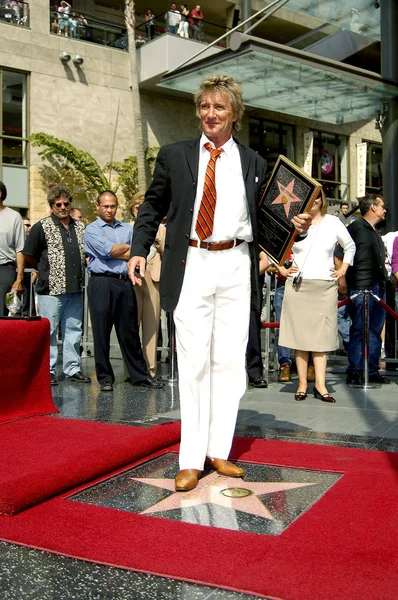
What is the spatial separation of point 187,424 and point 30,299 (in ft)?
20.7

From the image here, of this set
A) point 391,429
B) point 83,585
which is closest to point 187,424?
point 83,585

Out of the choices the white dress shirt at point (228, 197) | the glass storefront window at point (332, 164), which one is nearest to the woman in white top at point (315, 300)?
the white dress shirt at point (228, 197)

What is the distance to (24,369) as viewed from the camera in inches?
247

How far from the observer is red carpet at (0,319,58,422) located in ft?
19.8

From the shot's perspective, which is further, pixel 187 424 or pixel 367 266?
pixel 367 266

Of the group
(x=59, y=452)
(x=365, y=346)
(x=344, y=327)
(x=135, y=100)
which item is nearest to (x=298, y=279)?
(x=365, y=346)

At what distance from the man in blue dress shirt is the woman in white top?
1.79m

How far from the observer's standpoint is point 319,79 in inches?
595

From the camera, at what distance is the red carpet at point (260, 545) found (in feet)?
9.06

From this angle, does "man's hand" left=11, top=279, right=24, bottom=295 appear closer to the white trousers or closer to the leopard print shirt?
→ the leopard print shirt

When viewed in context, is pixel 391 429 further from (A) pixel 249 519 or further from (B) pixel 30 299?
(B) pixel 30 299

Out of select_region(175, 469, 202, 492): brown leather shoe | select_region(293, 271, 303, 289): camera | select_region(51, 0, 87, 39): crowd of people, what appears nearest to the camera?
select_region(175, 469, 202, 492): brown leather shoe

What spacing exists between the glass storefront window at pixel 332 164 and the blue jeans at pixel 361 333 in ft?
81.2

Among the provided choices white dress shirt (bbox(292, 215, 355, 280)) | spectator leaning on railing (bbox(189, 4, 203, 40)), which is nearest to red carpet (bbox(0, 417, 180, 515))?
white dress shirt (bbox(292, 215, 355, 280))
